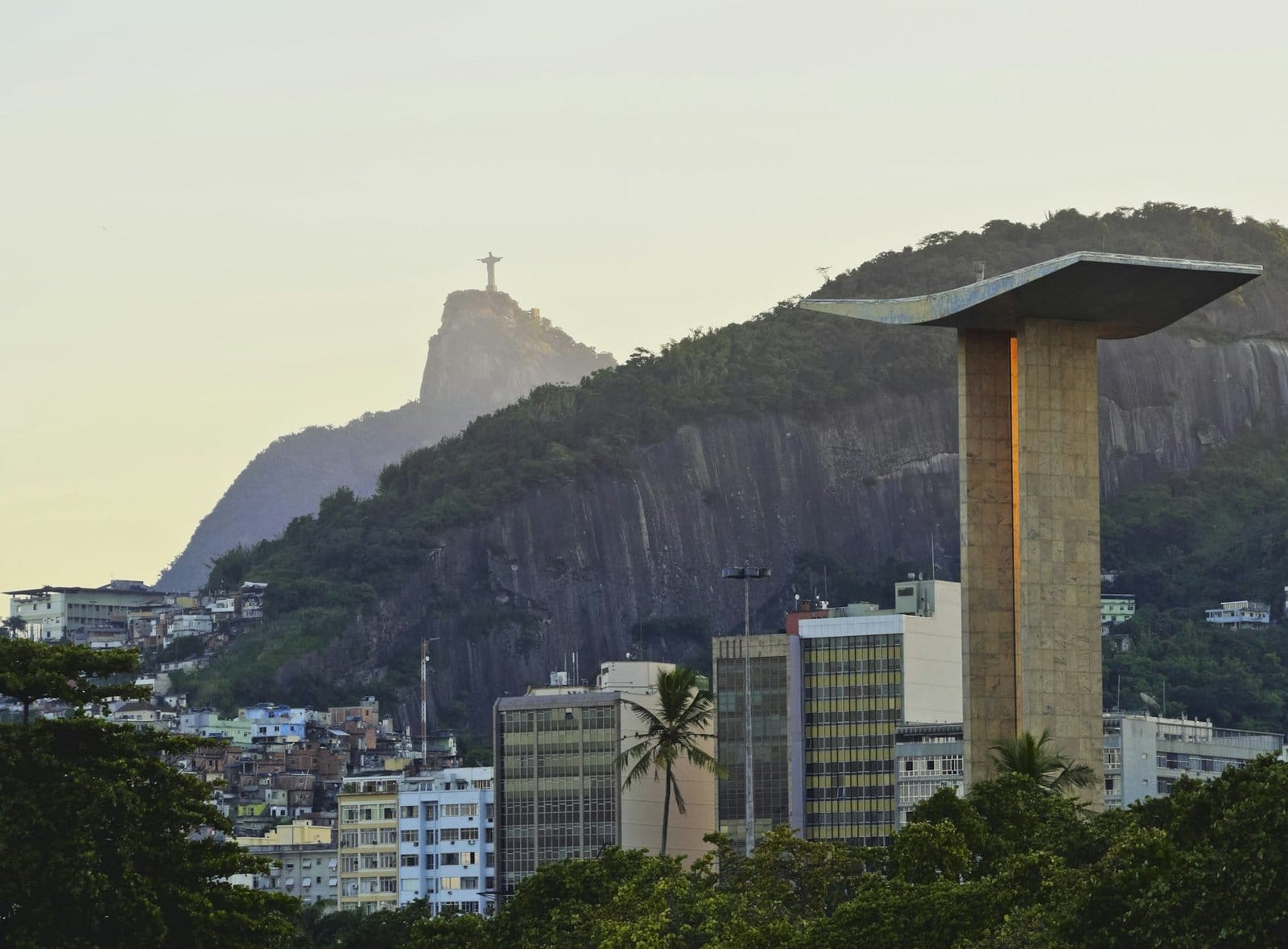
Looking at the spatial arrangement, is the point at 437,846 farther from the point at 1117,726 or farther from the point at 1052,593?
the point at 1052,593

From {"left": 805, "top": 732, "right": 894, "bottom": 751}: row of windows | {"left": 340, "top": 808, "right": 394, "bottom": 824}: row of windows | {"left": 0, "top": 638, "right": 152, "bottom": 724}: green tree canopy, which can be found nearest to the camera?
{"left": 0, "top": 638, "right": 152, "bottom": 724}: green tree canopy

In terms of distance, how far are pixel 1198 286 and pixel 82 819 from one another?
138 feet

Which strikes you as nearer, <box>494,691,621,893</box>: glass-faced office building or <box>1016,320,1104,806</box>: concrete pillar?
<box>1016,320,1104,806</box>: concrete pillar

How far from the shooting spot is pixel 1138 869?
4700 cm

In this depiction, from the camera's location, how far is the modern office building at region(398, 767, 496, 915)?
167 metres

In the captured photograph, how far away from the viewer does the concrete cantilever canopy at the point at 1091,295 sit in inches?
3167

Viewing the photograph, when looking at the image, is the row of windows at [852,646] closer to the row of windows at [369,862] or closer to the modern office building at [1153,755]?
the modern office building at [1153,755]

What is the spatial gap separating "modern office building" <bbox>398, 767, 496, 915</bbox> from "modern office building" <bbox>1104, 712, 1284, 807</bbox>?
1698 inches

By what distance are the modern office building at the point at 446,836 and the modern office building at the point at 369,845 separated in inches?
36.4

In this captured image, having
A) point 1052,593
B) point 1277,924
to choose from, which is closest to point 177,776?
point 1277,924

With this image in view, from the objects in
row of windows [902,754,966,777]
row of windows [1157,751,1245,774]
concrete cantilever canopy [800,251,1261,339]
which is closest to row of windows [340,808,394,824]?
row of windows [902,754,966,777]

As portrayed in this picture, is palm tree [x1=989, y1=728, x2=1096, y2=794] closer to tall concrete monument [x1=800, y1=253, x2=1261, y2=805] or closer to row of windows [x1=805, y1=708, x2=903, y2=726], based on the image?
tall concrete monument [x1=800, y1=253, x2=1261, y2=805]

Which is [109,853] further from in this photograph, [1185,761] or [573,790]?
[1185,761]

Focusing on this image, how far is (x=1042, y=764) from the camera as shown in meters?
75.1
